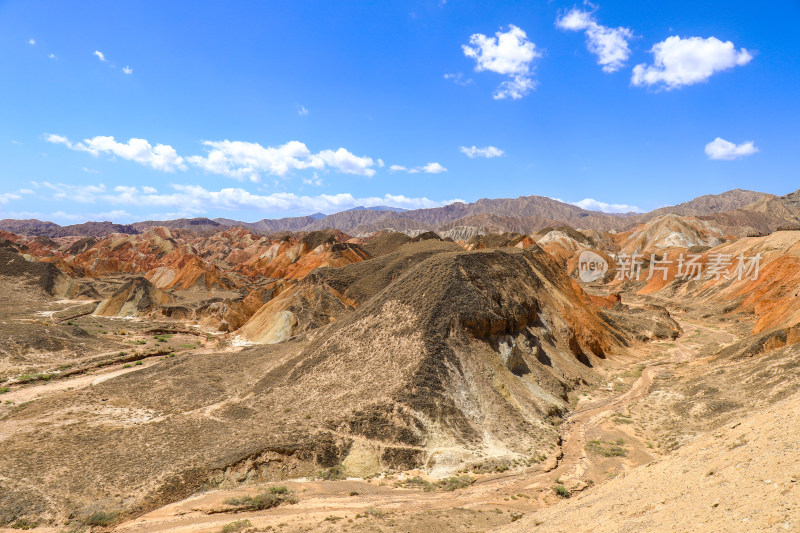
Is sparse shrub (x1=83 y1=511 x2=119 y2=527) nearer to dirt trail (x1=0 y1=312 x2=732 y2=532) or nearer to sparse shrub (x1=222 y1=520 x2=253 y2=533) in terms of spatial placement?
dirt trail (x1=0 y1=312 x2=732 y2=532)

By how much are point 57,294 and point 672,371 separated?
307 ft

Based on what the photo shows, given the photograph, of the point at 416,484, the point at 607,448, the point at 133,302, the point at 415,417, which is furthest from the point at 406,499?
the point at 133,302

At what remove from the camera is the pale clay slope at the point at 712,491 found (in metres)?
8.05

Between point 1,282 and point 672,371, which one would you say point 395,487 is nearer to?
point 672,371

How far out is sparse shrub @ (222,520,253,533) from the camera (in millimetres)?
14258

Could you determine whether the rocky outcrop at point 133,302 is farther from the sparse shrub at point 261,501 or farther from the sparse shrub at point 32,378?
the sparse shrub at point 261,501

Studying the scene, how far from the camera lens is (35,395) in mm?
28781

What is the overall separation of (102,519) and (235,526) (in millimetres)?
4850

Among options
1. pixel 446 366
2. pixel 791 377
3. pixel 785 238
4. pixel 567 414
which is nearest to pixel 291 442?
pixel 446 366

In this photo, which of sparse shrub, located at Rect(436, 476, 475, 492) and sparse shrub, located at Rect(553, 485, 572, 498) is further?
sparse shrub, located at Rect(436, 476, 475, 492)

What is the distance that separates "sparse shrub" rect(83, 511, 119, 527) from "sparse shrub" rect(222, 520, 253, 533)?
413cm

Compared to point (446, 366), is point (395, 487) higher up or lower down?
Result: lower down

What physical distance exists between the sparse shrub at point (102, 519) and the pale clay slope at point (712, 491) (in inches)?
536

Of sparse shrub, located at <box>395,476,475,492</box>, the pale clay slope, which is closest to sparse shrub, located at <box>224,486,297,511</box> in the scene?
sparse shrub, located at <box>395,476,475,492</box>
